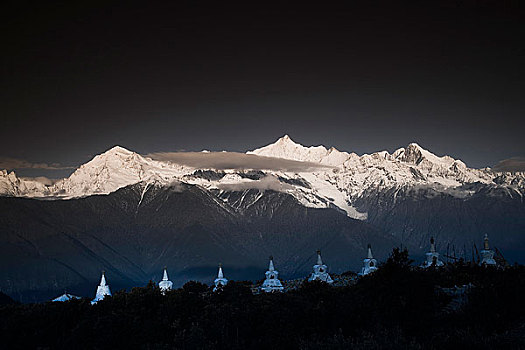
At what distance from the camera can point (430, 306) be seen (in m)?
64.9

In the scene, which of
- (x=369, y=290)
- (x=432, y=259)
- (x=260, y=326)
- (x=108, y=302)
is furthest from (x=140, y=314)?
(x=432, y=259)

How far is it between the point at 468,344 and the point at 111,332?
125 feet

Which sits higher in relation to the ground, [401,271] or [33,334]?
[401,271]

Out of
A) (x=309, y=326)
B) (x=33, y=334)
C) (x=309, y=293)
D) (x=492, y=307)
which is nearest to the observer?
(x=492, y=307)

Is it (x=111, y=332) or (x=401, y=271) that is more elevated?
(x=401, y=271)

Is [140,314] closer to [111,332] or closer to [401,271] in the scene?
[111,332]

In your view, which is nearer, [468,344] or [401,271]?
[468,344]

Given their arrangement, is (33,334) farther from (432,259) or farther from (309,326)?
(432,259)

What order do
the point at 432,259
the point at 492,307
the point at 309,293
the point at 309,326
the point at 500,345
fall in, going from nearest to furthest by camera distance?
the point at 500,345
the point at 492,307
the point at 309,326
the point at 309,293
the point at 432,259

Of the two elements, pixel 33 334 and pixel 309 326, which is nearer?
pixel 309 326

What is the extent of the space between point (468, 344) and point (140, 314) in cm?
4324

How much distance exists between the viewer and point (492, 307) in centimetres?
6244

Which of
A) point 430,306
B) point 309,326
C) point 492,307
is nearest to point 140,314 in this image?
point 309,326

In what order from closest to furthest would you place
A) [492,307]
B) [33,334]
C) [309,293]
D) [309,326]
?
1. [492,307]
2. [309,326]
3. [33,334]
4. [309,293]
